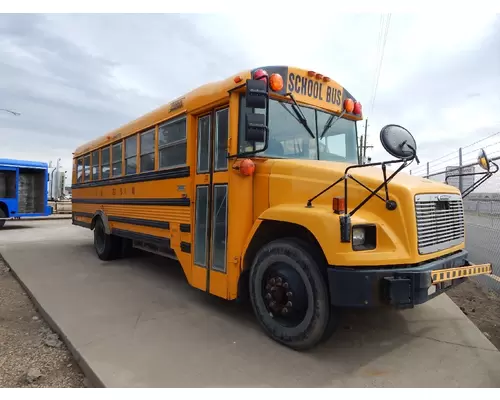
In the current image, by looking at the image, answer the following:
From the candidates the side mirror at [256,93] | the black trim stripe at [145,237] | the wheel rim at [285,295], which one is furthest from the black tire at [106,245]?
the side mirror at [256,93]

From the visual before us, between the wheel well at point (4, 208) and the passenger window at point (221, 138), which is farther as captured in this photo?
the wheel well at point (4, 208)

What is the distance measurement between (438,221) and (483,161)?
94 centimetres

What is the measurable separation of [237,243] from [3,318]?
2827 millimetres

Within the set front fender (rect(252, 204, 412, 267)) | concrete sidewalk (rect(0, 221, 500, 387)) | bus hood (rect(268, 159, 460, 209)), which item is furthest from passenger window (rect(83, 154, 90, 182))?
front fender (rect(252, 204, 412, 267))

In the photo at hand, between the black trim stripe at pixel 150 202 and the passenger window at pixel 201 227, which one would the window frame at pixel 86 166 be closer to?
the black trim stripe at pixel 150 202

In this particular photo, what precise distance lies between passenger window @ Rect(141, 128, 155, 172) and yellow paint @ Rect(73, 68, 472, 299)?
0.41 feet

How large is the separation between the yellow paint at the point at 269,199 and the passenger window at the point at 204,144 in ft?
0.26

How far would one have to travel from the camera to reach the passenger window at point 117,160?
6.01 m

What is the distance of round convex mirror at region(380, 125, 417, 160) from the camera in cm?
248

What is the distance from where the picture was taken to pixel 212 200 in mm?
3715

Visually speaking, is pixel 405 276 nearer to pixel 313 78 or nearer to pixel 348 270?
pixel 348 270

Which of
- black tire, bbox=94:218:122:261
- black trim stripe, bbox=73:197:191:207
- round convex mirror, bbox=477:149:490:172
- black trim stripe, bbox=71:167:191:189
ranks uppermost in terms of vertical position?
round convex mirror, bbox=477:149:490:172

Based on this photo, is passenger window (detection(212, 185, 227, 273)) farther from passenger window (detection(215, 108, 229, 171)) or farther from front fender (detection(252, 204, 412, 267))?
front fender (detection(252, 204, 412, 267))

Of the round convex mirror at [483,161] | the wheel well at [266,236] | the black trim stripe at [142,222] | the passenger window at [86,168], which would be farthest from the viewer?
the passenger window at [86,168]
